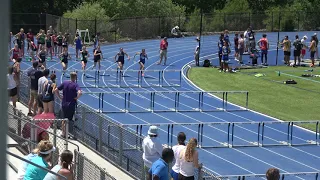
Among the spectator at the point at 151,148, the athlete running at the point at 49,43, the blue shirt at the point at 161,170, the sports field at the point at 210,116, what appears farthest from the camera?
the athlete running at the point at 49,43

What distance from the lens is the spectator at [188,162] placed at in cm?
992

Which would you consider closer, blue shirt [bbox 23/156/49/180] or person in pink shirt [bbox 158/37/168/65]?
blue shirt [bbox 23/156/49/180]

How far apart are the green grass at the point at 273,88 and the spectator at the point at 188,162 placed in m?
13.7

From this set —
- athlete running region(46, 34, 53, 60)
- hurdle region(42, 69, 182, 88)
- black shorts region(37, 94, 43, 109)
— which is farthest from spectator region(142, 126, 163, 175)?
athlete running region(46, 34, 53, 60)

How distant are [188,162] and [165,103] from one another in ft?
55.5

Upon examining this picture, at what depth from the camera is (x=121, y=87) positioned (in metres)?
30.5

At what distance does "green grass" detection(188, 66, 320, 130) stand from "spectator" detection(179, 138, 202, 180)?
45.0 feet

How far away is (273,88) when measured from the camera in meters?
31.4

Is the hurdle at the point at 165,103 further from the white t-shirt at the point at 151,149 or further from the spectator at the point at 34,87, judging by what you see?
the white t-shirt at the point at 151,149

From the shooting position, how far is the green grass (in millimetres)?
26406

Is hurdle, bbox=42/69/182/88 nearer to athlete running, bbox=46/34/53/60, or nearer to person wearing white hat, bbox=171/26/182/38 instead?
athlete running, bbox=46/34/53/60

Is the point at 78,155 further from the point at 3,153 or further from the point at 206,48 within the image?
the point at 206,48

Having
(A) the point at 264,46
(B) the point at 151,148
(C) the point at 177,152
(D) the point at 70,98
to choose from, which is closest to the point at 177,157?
(C) the point at 177,152

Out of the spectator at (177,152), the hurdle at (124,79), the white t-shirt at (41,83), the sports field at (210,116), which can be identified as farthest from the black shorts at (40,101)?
the hurdle at (124,79)
